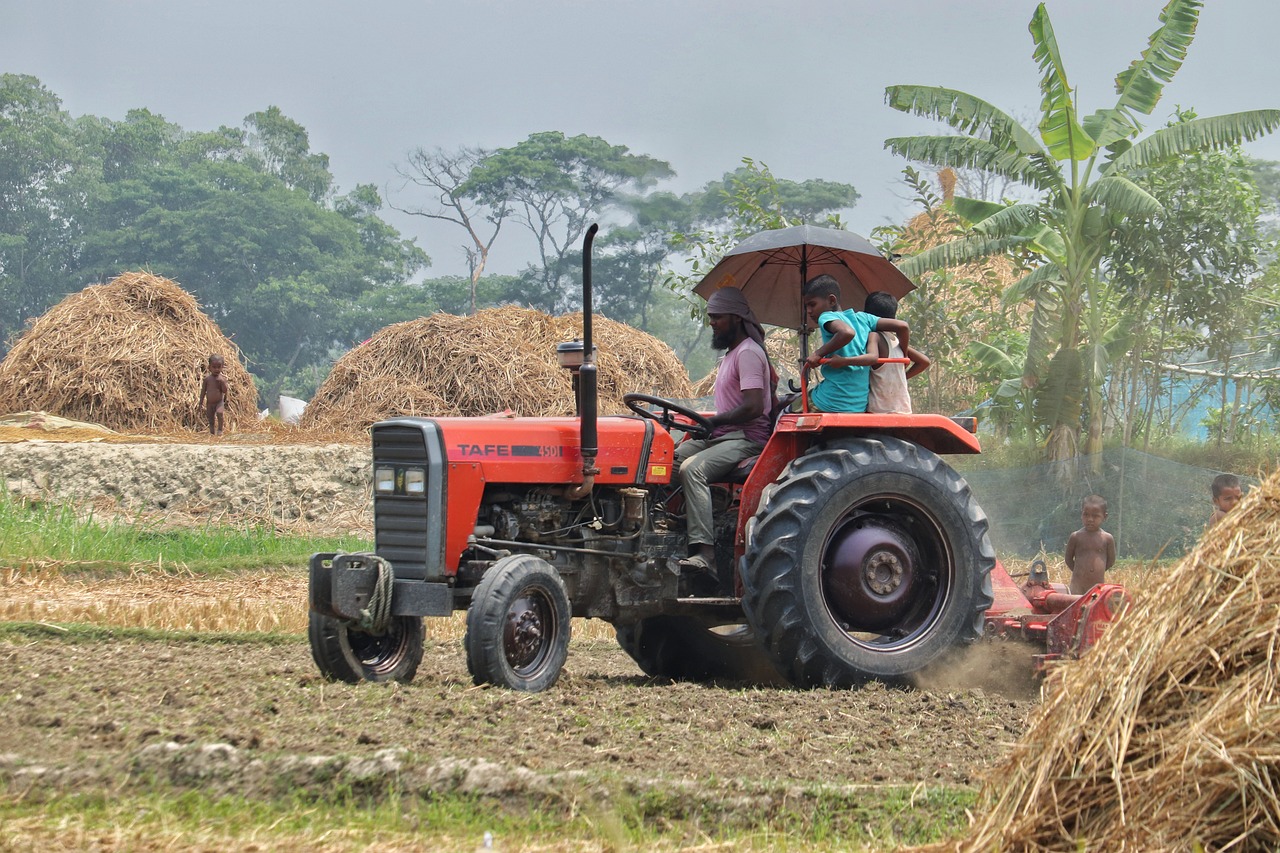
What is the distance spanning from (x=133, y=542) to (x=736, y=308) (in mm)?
8539

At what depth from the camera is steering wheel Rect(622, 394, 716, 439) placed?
7094mm

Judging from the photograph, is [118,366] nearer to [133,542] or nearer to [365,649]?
[133,542]

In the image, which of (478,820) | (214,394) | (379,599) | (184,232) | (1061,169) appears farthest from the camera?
(184,232)

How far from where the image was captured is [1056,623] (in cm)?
683

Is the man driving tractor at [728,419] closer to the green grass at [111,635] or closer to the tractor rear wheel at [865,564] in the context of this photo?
the tractor rear wheel at [865,564]

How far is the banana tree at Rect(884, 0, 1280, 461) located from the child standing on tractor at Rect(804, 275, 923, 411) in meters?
9.67

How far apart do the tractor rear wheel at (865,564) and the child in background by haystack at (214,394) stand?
50.3 feet

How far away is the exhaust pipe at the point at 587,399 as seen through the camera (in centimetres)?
622

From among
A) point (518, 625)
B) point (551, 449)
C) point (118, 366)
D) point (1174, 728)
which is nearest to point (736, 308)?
point (551, 449)

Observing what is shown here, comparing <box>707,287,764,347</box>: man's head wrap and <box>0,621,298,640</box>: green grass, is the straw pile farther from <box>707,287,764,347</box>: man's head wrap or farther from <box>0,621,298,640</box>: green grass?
<box>0,621,298,640</box>: green grass

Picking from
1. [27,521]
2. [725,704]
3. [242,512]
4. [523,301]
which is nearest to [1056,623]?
[725,704]

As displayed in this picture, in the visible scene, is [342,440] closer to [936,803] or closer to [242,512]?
[242,512]

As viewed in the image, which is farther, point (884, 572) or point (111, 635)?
point (111, 635)

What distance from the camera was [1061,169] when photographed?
1697 cm
